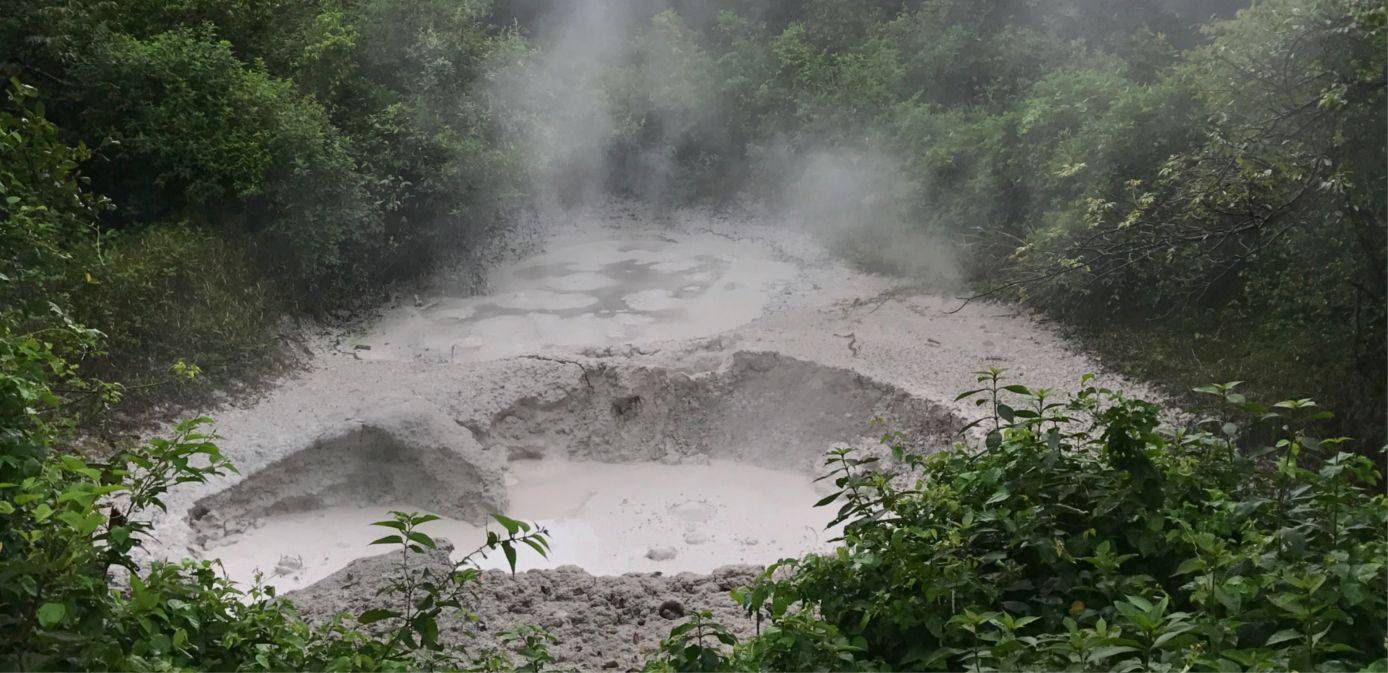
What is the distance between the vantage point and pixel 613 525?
21.2 ft

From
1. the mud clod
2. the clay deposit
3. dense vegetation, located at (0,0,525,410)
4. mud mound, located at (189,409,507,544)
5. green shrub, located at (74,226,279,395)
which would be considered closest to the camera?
the mud clod

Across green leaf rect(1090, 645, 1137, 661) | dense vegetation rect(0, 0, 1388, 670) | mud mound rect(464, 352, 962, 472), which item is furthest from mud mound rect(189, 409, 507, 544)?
green leaf rect(1090, 645, 1137, 661)

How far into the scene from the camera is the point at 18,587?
235 cm

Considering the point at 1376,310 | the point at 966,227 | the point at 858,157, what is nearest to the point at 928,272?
the point at 966,227

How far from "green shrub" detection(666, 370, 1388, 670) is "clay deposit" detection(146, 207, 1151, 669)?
1.88 metres

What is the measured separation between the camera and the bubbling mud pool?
19.7ft

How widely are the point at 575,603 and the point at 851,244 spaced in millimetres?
5796

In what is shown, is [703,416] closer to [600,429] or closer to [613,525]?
[600,429]

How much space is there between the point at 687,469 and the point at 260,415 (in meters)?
2.57

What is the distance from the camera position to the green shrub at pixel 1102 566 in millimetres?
2254

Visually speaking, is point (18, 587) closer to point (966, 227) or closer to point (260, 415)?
point (260, 415)

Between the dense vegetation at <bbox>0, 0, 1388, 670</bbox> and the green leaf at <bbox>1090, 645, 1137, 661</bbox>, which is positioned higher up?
the dense vegetation at <bbox>0, 0, 1388, 670</bbox>

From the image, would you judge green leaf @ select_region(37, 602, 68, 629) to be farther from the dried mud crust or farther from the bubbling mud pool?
the bubbling mud pool

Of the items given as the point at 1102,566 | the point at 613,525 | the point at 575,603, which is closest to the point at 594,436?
the point at 613,525
